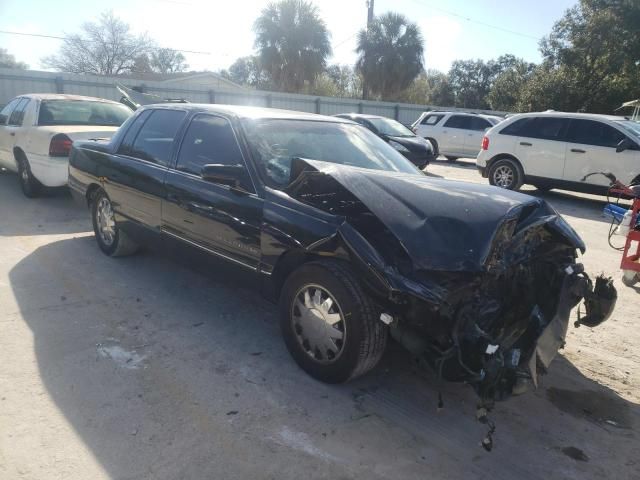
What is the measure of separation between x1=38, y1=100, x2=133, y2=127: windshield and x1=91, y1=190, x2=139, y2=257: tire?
3.22 m

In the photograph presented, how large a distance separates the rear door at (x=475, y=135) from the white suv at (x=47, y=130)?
38.2ft

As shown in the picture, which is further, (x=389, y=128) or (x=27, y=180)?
(x=389, y=128)

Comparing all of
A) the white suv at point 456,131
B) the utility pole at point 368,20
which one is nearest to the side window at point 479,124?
the white suv at point 456,131

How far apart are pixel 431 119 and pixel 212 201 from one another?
15222 mm

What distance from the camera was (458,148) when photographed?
56.0ft

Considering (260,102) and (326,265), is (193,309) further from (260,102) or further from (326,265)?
(260,102)

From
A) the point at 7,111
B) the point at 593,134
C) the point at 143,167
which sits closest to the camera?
the point at 143,167

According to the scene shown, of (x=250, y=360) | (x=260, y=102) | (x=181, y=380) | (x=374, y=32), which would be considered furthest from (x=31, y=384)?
(x=374, y=32)

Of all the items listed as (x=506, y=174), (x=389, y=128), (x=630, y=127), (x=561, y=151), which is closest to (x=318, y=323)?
(x=561, y=151)

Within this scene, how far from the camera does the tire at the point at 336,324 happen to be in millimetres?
2877

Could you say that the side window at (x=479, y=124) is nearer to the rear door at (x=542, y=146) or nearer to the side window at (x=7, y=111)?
the rear door at (x=542, y=146)

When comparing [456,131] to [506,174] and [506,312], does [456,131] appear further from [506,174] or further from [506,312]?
[506,312]

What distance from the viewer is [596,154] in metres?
9.63

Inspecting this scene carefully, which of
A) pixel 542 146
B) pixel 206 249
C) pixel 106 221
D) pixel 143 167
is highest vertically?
pixel 542 146
